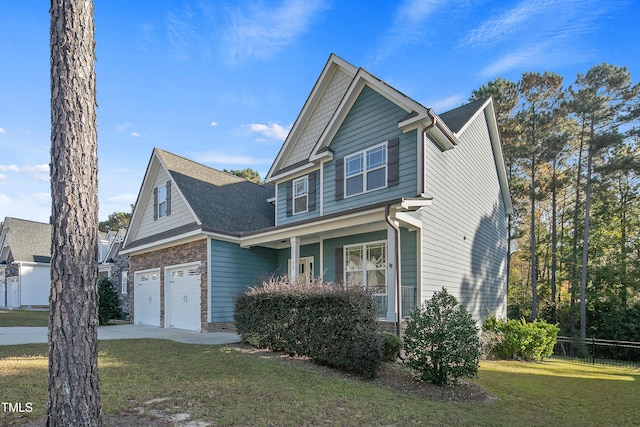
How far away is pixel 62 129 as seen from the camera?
3527 millimetres

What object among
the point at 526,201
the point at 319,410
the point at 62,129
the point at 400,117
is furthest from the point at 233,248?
the point at 526,201

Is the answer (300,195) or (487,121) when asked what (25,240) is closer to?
(300,195)

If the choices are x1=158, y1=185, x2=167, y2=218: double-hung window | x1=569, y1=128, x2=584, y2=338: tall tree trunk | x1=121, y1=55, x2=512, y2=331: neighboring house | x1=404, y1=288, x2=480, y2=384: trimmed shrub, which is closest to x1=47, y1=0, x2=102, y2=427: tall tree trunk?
x1=404, y1=288, x2=480, y2=384: trimmed shrub

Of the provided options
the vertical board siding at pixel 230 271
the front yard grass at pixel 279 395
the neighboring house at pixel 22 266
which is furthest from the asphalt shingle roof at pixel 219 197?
the neighboring house at pixel 22 266

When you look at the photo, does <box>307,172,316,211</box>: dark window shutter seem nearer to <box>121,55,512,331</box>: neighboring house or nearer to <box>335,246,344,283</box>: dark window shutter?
<box>121,55,512,331</box>: neighboring house

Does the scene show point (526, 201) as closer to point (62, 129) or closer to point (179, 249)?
point (179, 249)

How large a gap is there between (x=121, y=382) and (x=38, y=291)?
29304 millimetres

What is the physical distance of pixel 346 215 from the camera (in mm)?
10281

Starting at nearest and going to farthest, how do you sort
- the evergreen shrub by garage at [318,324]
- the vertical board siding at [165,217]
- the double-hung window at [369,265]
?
the evergreen shrub by garage at [318,324]
the double-hung window at [369,265]
the vertical board siding at [165,217]

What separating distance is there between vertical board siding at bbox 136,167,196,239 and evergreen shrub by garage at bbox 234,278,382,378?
633 centimetres

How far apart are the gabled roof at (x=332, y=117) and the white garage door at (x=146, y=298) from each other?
21.7ft

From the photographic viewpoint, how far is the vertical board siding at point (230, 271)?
13.4m

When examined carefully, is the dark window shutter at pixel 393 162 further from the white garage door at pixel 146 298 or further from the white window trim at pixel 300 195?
the white garage door at pixel 146 298

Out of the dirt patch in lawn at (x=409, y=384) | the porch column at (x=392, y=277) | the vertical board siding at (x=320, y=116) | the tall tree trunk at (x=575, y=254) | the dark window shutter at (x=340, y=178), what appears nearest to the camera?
the dirt patch in lawn at (x=409, y=384)
